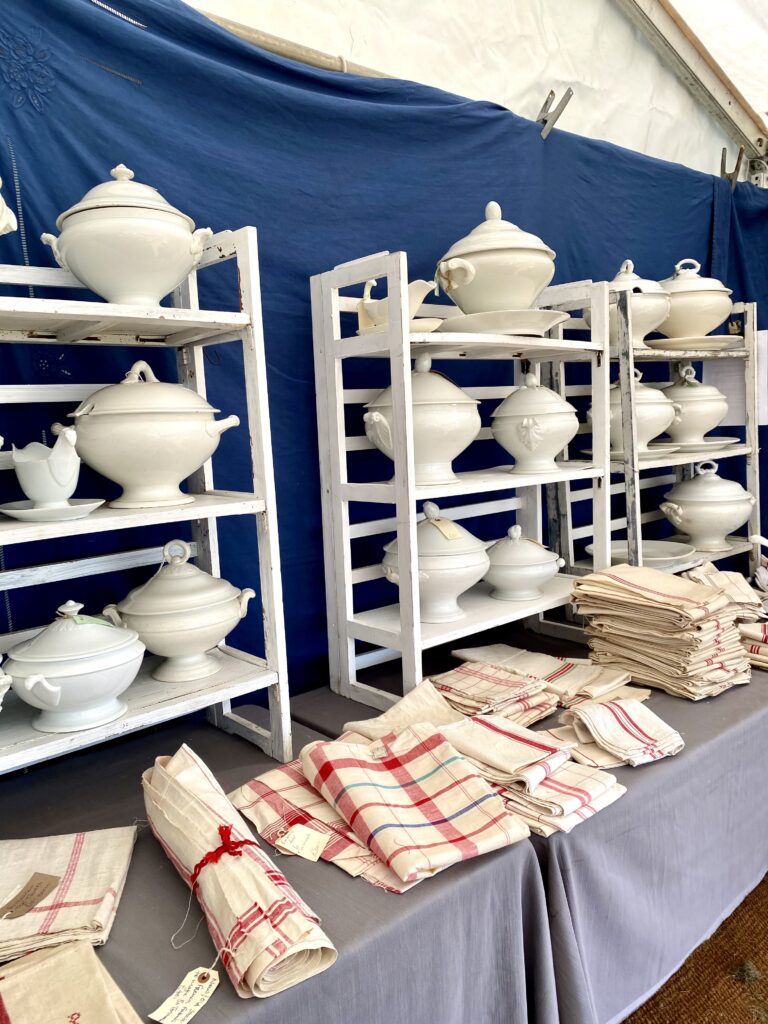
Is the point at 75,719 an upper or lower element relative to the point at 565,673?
upper

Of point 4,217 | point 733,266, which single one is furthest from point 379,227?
point 733,266

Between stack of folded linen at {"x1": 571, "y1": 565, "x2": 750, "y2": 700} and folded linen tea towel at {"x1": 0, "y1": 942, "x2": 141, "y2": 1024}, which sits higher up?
stack of folded linen at {"x1": 571, "y1": 565, "x2": 750, "y2": 700}

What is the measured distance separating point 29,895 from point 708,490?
215 centimetres

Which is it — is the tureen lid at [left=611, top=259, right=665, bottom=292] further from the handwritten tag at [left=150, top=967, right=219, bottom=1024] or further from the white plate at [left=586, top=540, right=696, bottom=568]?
the handwritten tag at [left=150, top=967, right=219, bottom=1024]

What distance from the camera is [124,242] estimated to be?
1132mm

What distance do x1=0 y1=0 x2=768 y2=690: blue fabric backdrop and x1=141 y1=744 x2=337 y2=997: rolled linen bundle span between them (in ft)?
1.98

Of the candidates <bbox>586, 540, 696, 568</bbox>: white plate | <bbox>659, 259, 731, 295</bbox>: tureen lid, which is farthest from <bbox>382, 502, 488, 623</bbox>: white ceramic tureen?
<bbox>659, 259, 731, 295</bbox>: tureen lid

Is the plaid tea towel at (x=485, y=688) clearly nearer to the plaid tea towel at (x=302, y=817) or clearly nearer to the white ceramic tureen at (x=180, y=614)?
the plaid tea towel at (x=302, y=817)

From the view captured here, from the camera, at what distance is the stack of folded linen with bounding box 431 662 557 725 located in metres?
1.50

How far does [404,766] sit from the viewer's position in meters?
1.23

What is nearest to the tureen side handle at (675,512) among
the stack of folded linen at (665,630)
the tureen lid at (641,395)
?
the tureen lid at (641,395)

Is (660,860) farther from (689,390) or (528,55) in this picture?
(528,55)

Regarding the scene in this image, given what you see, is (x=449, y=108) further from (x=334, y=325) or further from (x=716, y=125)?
(x=716, y=125)

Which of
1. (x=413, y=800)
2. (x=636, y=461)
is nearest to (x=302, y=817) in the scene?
(x=413, y=800)
